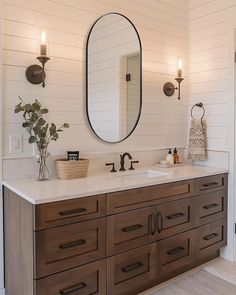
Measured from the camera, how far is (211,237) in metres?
2.69

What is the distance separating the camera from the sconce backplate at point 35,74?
7.02ft

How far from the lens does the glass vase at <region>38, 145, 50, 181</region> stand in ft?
7.04

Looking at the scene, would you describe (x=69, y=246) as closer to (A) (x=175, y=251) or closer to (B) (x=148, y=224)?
(B) (x=148, y=224)

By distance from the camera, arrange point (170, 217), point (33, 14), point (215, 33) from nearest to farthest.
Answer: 1. point (33, 14)
2. point (170, 217)
3. point (215, 33)

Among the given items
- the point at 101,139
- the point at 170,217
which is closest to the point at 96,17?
the point at 101,139

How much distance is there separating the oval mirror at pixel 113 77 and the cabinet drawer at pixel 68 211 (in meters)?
0.81

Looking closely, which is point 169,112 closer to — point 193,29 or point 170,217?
point 193,29

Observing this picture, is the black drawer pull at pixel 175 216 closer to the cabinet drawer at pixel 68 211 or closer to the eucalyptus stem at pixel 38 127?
the cabinet drawer at pixel 68 211


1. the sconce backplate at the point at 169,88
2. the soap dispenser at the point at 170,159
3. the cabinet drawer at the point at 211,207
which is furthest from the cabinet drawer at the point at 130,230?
the sconce backplate at the point at 169,88

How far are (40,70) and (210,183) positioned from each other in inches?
68.4

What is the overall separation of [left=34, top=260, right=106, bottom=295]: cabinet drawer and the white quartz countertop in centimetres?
45

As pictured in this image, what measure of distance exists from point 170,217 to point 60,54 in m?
1.54

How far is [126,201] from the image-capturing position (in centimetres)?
201

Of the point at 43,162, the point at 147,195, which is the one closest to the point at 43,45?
the point at 43,162
